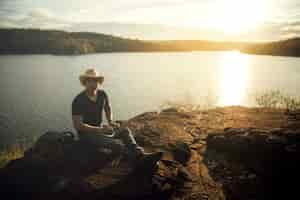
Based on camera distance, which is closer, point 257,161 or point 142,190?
point 142,190

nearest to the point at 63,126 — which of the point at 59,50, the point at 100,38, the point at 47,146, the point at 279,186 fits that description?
the point at 47,146

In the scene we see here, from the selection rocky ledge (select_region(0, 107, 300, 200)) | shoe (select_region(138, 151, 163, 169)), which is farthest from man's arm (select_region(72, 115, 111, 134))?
shoe (select_region(138, 151, 163, 169))

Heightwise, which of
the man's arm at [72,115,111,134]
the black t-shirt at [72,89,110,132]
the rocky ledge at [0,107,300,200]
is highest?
the black t-shirt at [72,89,110,132]

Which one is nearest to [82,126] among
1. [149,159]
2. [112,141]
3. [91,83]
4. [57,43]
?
[112,141]

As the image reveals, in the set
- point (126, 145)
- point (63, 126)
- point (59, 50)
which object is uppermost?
point (59, 50)

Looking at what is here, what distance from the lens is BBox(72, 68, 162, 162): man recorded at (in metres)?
5.59

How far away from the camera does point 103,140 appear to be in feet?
18.7

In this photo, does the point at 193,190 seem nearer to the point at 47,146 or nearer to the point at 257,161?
the point at 257,161

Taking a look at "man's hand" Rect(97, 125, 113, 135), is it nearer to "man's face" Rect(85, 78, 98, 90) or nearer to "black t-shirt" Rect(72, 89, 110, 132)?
"black t-shirt" Rect(72, 89, 110, 132)

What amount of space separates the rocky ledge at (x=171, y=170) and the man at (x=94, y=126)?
21cm

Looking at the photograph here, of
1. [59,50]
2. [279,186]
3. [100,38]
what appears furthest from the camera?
[100,38]

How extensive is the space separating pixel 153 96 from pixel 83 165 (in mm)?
21360

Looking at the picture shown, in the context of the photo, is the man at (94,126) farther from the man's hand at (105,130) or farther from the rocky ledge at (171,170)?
the rocky ledge at (171,170)

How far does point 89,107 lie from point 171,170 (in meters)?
2.11
